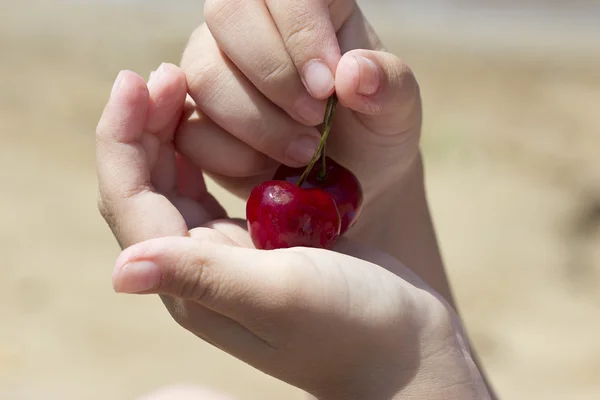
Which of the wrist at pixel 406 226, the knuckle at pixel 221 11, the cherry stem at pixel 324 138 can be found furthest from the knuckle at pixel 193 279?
the wrist at pixel 406 226

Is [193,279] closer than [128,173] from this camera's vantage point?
Yes

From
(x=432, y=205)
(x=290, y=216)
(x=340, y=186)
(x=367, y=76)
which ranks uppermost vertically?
(x=432, y=205)

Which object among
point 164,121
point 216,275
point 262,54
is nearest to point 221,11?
point 262,54

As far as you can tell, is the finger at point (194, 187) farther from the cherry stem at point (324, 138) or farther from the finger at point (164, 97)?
the cherry stem at point (324, 138)

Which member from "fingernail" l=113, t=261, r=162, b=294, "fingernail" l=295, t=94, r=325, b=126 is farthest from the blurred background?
"fingernail" l=113, t=261, r=162, b=294

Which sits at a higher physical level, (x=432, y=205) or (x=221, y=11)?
(x=432, y=205)

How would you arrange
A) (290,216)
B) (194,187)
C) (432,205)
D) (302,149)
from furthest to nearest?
(432,205) → (194,187) → (302,149) → (290,216)

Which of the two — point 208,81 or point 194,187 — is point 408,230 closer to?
point 194,187
